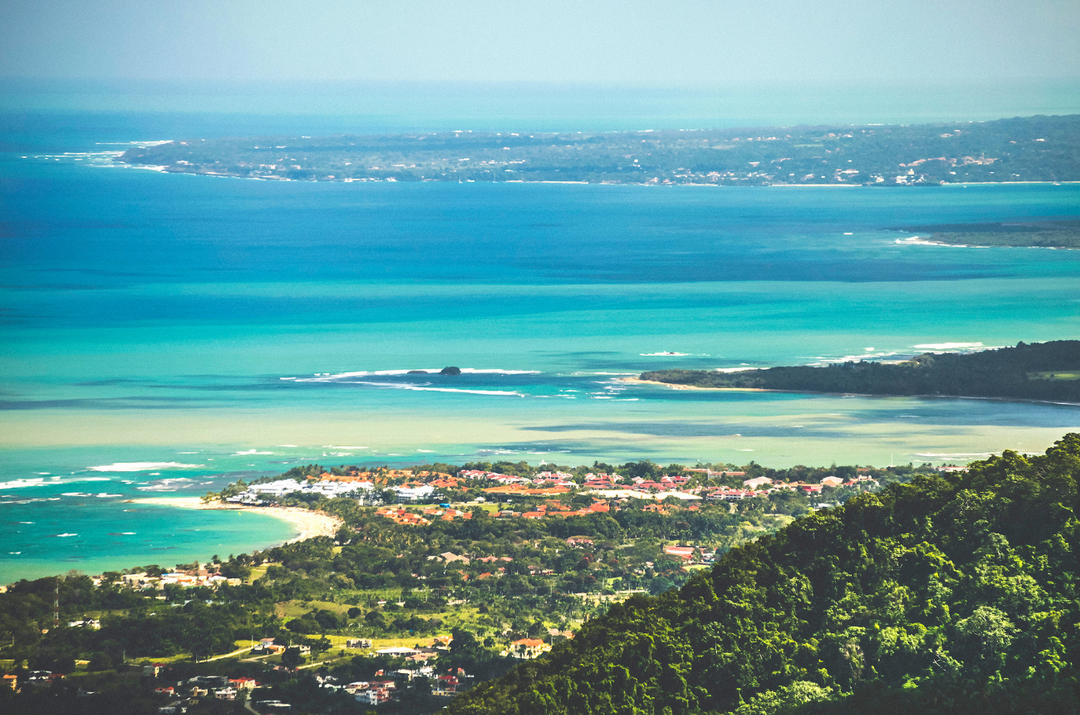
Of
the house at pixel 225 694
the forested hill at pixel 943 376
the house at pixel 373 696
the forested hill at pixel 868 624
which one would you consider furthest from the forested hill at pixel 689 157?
the house at pixel 225 694

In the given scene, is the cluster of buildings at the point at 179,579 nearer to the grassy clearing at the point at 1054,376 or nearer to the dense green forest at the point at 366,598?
the dense green forest at the point at 366,598

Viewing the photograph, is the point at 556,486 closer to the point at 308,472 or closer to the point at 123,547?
the point at 308,472

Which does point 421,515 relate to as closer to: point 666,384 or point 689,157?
point 666,384

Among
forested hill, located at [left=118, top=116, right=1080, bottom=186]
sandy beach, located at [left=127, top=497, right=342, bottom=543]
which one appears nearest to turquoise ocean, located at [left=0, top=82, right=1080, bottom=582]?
sandy beach, located at [left=127, top=497, right=342, bottom=543]

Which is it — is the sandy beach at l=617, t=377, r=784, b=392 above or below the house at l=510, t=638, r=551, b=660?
above

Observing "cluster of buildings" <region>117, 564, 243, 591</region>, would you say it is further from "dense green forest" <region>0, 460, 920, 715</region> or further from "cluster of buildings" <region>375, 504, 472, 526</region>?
"cluster of buildings" <region>375, 504, 472, 526</region>

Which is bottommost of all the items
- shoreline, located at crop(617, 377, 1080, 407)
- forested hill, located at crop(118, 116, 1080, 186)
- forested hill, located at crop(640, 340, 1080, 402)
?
shoreline, located at crop(617, 377, 1080, 407)

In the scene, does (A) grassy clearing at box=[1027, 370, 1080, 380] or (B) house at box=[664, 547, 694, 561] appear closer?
(B) house at box=[664, 547, 694, 561]

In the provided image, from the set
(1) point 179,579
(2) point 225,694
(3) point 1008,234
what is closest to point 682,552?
(1) point 179,579
